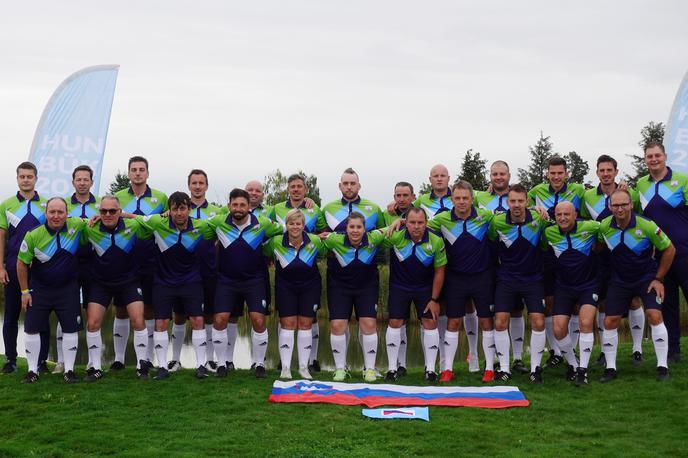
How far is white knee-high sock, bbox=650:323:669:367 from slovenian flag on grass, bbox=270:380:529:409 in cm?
172

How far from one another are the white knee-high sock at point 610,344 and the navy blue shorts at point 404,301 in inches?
80.7

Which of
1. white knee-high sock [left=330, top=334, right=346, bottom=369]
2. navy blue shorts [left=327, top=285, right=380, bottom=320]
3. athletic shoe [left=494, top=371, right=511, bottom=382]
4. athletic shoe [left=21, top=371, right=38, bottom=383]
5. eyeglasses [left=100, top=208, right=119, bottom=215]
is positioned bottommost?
athletic shoe [left=494, top=371, right=511, bottom=382]

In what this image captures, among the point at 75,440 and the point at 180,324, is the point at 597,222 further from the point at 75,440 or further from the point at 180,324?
the point at 75,440

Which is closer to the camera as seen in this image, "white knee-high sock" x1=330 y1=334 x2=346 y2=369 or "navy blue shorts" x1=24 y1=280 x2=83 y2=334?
"navy blue shorts" x1=24 y1=280 x2=83 y2=334

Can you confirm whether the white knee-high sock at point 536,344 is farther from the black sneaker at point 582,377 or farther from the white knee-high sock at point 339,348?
the white knee-high sock at point 339,348

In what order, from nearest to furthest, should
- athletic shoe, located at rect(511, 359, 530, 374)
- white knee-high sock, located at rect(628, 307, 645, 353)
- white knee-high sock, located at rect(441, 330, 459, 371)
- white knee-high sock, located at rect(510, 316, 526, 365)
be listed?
white knee-high sock, located at rect(441, 330, 459, 371) < white knee-high sock, located at rect(628, 307, 645, 353) < white knee-high sock, located at rect(510, 316, 526, 365) < athletic shoe, located at rect(511, 359, 530, 374)

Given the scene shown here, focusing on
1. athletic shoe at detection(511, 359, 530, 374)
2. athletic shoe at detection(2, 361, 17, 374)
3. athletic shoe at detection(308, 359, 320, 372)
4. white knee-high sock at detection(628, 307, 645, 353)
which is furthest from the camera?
athletic shoe at detection(308, 359, 320, 372)

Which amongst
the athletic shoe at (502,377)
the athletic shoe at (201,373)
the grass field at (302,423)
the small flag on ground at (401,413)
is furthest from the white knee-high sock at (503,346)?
the athletic shoe at (201,373)

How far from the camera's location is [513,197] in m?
8.48

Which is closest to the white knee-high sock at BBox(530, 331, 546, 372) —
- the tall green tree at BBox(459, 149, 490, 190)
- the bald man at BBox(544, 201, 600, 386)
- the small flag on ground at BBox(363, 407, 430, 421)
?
the bald man at BBox(544, 201, 600, 386)

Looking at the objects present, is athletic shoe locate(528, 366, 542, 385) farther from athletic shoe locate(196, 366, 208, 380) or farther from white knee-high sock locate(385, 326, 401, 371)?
athletic shoe locate(196, 366, 208, 380)

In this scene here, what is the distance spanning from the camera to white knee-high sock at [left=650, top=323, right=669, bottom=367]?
329 inches

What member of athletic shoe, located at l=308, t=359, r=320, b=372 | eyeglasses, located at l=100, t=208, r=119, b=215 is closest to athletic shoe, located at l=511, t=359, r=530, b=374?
athletic shoe, located at l=308, t=359, r=320, b=372

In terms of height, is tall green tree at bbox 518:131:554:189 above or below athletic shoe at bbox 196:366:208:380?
above
